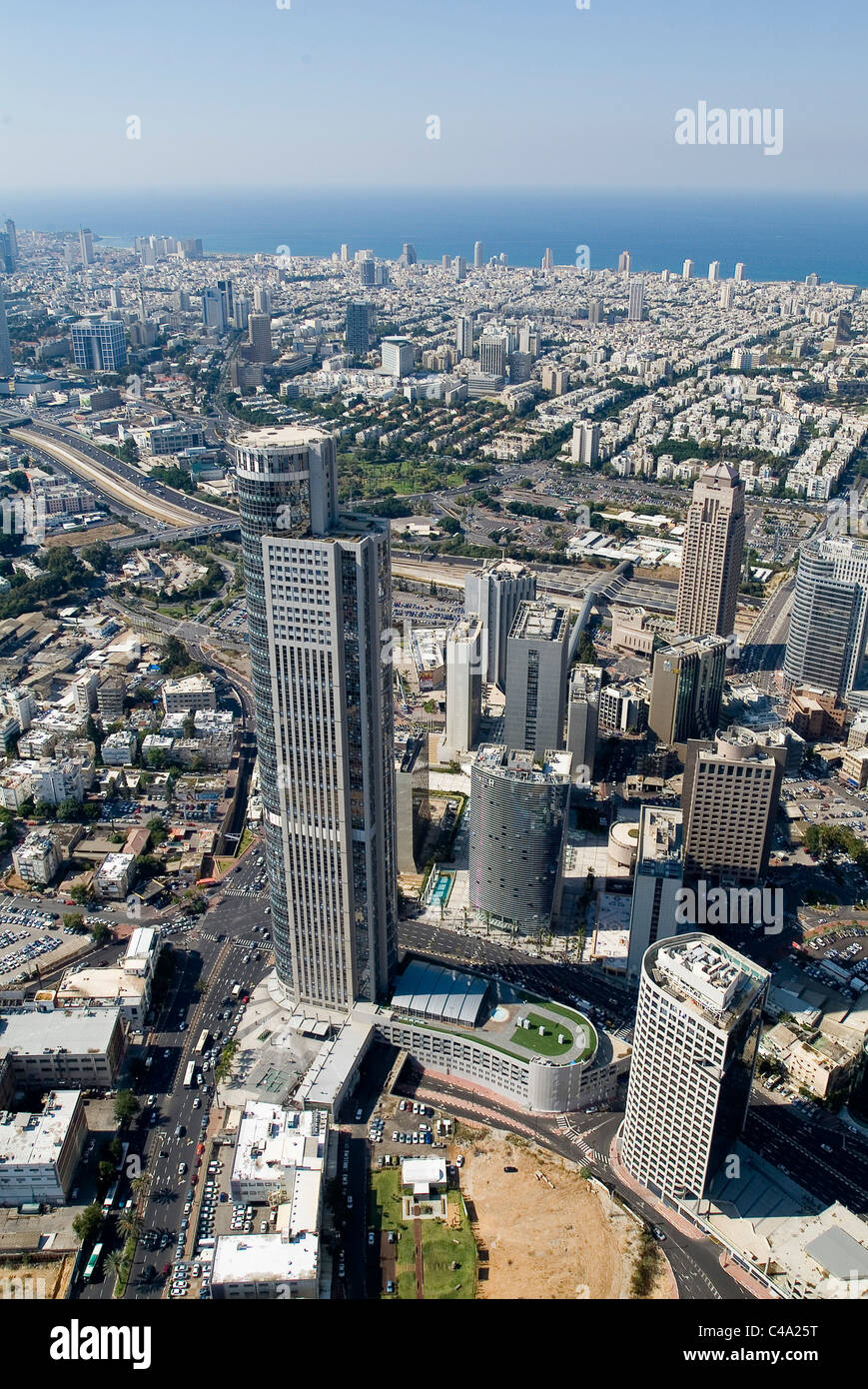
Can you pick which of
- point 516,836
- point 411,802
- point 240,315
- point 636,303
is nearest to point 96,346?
point 240,315

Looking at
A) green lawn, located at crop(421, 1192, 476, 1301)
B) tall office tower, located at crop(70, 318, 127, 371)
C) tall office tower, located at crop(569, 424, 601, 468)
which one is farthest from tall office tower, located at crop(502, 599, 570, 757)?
tall office tower, located at crop(70, 318, 127, 371)

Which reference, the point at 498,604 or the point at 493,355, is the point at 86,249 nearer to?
the point at 493,355

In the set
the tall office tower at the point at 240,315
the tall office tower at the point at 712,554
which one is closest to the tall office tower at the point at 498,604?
the tall office tower at the point at 712,554

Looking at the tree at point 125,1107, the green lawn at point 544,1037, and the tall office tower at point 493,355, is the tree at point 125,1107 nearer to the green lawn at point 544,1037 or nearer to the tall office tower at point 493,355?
the green lawn at point 544,1037

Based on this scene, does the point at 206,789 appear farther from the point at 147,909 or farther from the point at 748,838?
the point at 748,838

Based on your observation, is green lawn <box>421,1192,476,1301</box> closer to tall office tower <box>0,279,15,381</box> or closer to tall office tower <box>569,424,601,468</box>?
tall office tower <box>569,424,601,468</box>

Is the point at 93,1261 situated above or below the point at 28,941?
below

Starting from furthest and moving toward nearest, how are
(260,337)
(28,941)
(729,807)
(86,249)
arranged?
(86,249) → (260,337) → (729,807) → (28,941)

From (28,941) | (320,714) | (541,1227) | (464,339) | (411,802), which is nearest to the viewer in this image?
(541,1227)
